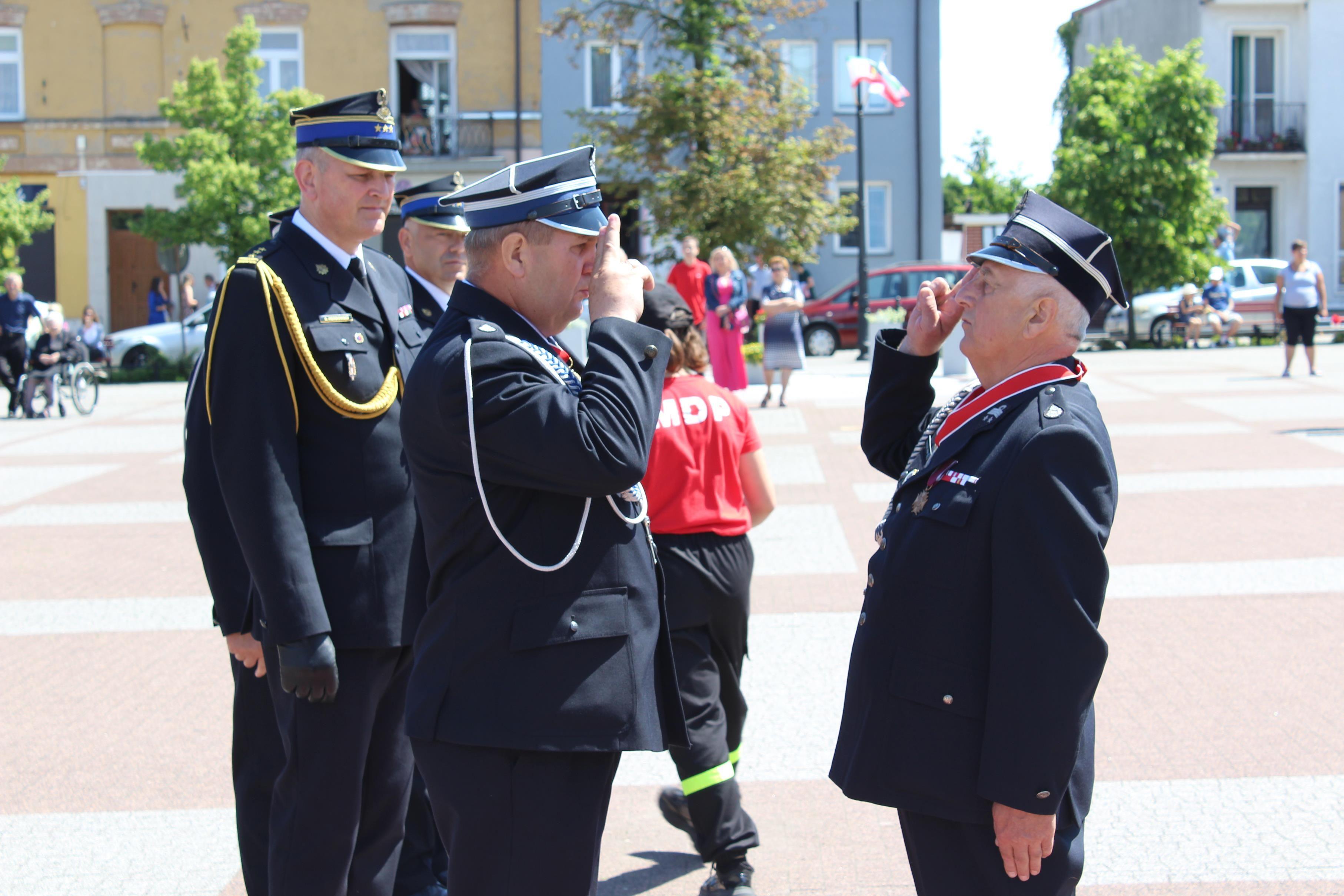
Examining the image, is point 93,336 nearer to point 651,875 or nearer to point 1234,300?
point 1234,300

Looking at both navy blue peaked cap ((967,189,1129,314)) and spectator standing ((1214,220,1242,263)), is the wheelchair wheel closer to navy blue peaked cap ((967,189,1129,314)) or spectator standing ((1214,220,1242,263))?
navy blue peaked cap ((967,189,1129,314))

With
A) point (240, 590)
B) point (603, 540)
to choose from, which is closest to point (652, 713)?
point (603, 540)

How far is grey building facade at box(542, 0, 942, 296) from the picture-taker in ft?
106

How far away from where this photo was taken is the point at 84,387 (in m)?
17.9

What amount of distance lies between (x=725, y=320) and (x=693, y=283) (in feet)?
2.57

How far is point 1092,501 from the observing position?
2408 millimetres

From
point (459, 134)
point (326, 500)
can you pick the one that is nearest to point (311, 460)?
point (326, 500)

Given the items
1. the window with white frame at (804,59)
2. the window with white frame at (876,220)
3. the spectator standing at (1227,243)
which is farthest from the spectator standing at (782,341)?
the window with white frame at (804,59)

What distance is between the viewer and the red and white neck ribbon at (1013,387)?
2598 mm

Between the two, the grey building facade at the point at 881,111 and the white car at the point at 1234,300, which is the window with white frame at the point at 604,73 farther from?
the white car at the point at 1234,300

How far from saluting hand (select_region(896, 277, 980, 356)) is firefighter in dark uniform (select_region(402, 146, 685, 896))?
0.66 meters

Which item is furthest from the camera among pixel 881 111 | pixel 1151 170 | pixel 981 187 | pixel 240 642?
pixel 981 187

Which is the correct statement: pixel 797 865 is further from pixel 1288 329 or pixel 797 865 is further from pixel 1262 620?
pixel 1288 329

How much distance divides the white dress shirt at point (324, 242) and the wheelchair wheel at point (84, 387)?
15.5 meters
